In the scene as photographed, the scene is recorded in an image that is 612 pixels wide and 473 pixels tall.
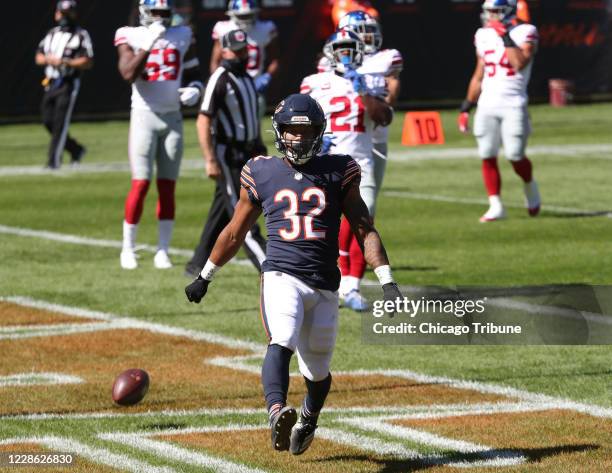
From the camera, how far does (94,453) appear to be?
7258 mm

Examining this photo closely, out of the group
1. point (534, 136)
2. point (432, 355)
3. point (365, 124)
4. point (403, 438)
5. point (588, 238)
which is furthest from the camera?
point (534, 136)

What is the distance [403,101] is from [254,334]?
26.0 m

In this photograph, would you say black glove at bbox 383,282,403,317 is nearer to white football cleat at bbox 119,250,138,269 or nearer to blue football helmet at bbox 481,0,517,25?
white football cleat at bbox 119,250,138,269

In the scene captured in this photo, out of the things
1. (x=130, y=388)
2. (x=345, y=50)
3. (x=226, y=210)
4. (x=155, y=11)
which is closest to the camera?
(x=130, y=388)

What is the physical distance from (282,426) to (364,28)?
5.37 m

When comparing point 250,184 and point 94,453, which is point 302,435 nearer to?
point 94,453

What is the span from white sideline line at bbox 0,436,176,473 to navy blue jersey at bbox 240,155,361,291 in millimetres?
1047

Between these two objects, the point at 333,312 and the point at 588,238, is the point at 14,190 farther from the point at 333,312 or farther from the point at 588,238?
the point at 333,312

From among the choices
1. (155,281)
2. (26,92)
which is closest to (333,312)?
(155,281)

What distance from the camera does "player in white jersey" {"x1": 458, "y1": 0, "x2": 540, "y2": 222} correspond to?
16.3 metres

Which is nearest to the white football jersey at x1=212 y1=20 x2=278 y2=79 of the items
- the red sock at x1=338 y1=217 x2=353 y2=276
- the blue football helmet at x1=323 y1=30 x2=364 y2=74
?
the red sock at x1=338 y1=217 x2=353 y2=276

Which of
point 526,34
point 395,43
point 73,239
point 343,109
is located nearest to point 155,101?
point 73,239

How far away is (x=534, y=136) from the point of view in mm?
27906

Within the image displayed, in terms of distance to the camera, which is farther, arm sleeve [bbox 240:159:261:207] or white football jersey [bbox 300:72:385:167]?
white football jersey [bbox 300:72:385:167]
